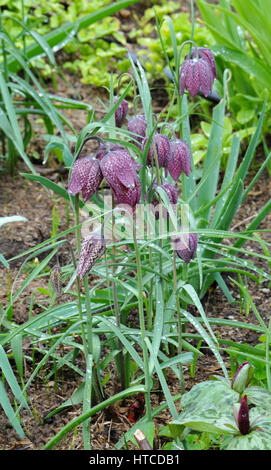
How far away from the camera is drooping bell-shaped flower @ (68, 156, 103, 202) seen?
1.13m

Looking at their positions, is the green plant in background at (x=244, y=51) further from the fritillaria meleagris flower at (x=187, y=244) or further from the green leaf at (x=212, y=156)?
the fritillaria meleagris flower at (x=187, y=244)

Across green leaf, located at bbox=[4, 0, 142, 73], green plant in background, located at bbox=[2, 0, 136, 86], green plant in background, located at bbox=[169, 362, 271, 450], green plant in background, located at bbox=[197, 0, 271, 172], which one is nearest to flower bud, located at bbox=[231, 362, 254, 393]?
green plant in background, located at bbox=[169, 362, 271, 450]

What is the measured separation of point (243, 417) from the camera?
1145mm

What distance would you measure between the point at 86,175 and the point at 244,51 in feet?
5.21

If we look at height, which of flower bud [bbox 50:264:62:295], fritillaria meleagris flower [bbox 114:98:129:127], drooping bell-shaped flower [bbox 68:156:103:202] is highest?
fritillaria meleagris flower [bbox 114:98:129:127]

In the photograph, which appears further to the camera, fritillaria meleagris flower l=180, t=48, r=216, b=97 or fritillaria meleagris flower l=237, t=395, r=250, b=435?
fritillaria meleagris flower l=180, t=48, r=216, b=97

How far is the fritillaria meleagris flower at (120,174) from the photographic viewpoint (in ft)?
3.63

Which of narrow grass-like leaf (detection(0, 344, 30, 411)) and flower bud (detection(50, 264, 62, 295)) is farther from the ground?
flower bud (detection(50, 264, 62, 295))

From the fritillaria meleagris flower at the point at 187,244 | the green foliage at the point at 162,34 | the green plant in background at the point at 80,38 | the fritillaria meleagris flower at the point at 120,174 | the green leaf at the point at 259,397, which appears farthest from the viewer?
the green plant in background at the point at 80,38

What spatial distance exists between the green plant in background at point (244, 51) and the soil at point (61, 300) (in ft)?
0.70

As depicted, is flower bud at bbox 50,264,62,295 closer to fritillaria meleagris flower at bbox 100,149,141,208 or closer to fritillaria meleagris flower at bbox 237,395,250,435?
fritillaria meleagris flower at bbox 100,149,141,208

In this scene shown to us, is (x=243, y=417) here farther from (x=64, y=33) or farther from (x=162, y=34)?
(x=162, y=34)

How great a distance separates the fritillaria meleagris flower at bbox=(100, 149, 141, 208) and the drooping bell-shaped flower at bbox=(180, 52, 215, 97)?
357 mm

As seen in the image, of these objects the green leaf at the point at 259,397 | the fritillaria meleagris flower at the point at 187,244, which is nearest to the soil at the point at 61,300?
the green leaf at the point at 259,397
